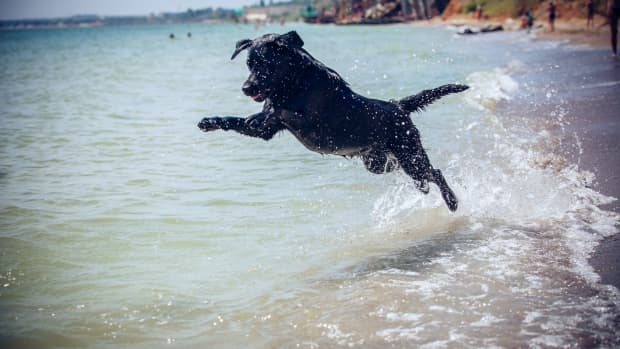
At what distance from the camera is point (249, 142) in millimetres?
10211

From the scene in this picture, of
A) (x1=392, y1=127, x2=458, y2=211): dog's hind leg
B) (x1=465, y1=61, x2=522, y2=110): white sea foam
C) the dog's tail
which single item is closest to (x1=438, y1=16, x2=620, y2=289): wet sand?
(x1=465, y1=61, x2=522, y2=110): white sea foam

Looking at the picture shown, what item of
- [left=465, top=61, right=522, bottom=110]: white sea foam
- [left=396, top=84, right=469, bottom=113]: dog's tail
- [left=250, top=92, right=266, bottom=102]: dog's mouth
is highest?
[left=250, top=92, right=266, bottom=102]: dog's mouth

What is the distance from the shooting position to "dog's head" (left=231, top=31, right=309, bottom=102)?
4.84 metres

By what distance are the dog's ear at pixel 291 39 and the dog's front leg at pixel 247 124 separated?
631 millimetres

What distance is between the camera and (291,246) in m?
5.43

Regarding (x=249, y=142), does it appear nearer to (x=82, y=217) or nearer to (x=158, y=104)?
(x=82, y=217)

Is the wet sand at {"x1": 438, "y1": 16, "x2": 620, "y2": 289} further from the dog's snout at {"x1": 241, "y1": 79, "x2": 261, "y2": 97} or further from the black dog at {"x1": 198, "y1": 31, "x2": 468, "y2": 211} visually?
the dog's snout at {"x1": 241, "y1": 79, "x2": 261, "y2": 97}

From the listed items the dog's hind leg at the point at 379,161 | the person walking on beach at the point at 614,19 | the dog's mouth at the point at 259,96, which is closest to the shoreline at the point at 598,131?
the person walking on beach at the point at 614,19

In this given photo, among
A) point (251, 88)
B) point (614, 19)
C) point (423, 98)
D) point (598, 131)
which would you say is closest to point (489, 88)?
point (614, 19)

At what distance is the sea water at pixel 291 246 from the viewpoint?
3730 mm

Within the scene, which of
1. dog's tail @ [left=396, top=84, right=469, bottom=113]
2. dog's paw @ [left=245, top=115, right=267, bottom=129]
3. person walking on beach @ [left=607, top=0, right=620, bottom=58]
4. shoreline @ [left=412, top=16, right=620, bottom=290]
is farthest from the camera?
person walking on beach @ [left=607, top=0, right=620, bottom=58]

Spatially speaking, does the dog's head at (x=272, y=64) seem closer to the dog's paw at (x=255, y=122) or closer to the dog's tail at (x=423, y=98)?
the dog's paw at (x=255, y=122)

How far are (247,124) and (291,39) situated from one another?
32.4 inches

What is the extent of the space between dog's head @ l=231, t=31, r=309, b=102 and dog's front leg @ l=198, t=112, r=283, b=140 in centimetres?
18
